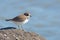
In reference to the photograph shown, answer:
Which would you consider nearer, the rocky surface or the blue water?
the rocky surface

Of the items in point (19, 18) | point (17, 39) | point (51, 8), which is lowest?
point (17, 39)

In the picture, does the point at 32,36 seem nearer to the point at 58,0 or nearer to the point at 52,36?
the point at 52,36

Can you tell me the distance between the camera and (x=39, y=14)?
17.4 meters

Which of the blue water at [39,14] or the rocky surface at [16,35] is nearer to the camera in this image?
the rocky surface at [16,35]

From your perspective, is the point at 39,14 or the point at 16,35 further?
the point at 39,14

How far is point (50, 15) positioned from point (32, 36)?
7.03m

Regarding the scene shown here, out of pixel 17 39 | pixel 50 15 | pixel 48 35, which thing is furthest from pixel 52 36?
→ pixel 17 39

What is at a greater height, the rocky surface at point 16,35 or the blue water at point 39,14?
the blue water at point 39,14

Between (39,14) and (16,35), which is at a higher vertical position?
(39,14)

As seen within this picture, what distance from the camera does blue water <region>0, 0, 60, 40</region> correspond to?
15137mm

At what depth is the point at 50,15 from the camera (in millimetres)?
17266

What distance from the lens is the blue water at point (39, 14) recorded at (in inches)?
596

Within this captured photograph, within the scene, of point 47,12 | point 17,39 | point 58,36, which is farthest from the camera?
point 47,12

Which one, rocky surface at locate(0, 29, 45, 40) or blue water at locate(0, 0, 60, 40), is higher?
blue water at locate(0, 0, 60, 40)
